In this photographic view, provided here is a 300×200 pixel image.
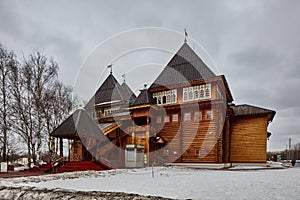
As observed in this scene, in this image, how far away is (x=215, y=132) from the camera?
16.1 metres

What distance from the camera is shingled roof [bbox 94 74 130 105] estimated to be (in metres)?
22.8

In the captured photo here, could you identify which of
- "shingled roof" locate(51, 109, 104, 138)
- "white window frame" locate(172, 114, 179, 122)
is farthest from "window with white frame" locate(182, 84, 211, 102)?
"shingled roof" locate(51, 109, 104, 138)

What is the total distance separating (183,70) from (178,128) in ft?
15.7

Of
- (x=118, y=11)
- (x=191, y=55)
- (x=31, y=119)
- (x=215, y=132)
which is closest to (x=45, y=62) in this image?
(x=31, y=119)

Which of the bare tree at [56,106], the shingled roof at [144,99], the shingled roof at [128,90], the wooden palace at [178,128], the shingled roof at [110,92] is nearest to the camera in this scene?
the wooden palace at [178,128]

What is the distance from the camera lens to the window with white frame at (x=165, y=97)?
17.9 metres

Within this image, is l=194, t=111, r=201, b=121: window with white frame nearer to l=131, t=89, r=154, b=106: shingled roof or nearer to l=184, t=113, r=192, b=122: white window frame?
l=184, t=113, r=192, b=122: white window frame

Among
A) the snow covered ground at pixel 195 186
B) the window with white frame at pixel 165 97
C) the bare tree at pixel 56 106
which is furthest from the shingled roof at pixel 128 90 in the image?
the snow covered ground at pixel 195 186

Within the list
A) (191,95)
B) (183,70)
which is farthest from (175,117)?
(183,70)

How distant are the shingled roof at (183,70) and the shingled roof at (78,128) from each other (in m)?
6.00

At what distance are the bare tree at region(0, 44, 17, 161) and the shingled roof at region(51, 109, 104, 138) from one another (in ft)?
16.0

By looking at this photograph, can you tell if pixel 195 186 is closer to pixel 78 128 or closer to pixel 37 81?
pixel 78 128

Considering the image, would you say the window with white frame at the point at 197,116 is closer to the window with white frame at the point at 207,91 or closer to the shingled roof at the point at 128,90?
the window with white frame at the point at 207,91

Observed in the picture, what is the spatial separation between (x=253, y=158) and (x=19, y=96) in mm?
19445
